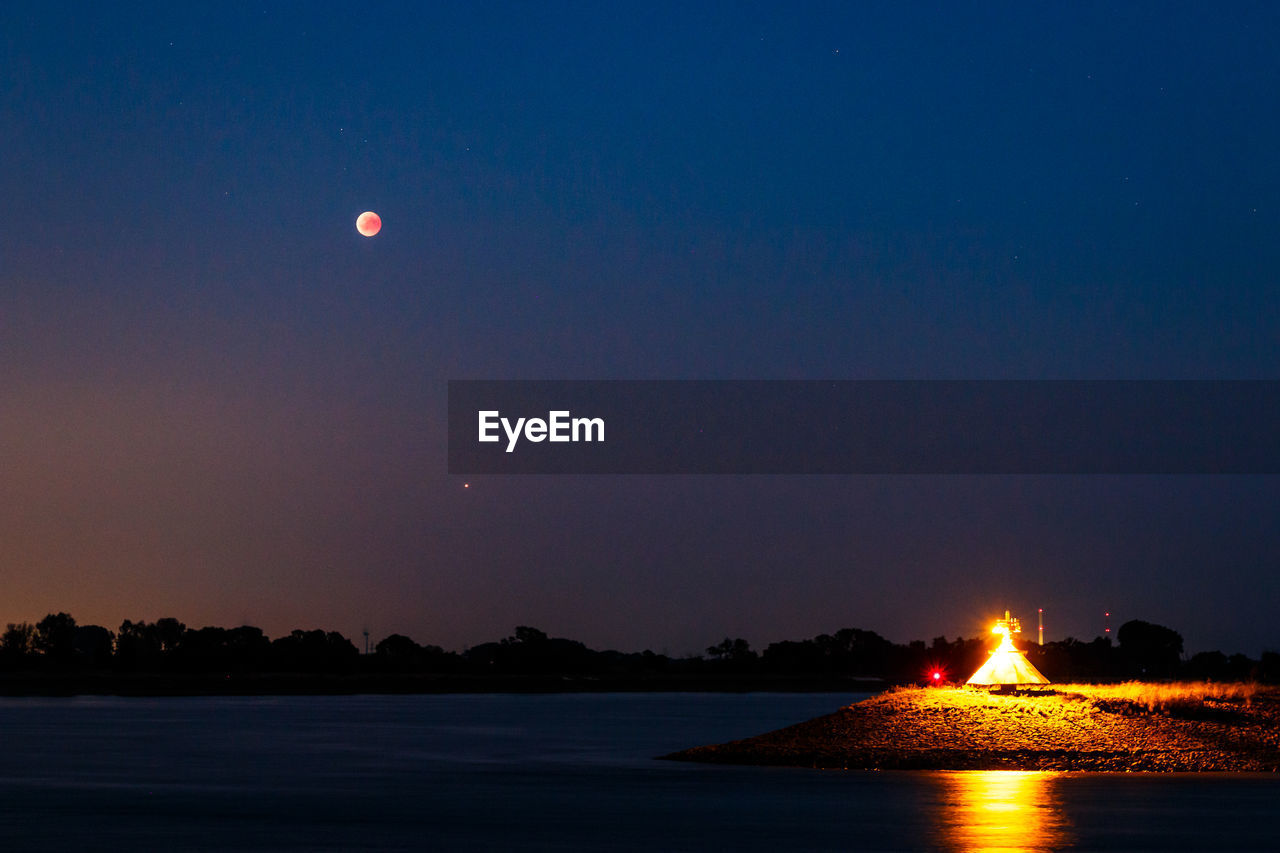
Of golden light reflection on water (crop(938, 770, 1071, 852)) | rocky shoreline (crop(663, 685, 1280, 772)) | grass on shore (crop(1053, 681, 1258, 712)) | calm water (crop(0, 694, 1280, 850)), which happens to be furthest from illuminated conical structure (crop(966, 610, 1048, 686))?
golden light reflection on water (crop(938, 770, 1071, 852))

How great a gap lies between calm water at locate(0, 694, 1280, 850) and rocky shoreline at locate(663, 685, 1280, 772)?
2117mm

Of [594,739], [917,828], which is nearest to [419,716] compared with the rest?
[594,739]

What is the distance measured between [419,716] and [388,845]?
74.2 m

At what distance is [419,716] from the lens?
9981 cm

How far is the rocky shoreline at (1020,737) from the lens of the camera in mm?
45406

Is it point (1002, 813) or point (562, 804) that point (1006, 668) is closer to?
point (1002, 813)

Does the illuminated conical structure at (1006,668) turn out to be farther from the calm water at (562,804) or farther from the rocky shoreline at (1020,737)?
the calm water at (562,804)

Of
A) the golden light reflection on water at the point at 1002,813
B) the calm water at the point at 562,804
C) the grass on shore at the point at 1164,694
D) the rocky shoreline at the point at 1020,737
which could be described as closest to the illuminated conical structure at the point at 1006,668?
the grass on shore at the point at 1164,694

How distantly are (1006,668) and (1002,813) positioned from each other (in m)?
27.4

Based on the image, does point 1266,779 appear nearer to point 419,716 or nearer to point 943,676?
point 943,676

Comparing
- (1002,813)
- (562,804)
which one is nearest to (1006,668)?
(1002,813)

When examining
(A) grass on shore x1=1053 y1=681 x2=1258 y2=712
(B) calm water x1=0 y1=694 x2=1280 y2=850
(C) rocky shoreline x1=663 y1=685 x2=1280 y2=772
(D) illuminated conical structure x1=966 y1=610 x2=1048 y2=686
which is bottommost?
(B) calm water x1=0 y1=694 x2=1280 y2=850

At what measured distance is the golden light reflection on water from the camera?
26859 millimetres

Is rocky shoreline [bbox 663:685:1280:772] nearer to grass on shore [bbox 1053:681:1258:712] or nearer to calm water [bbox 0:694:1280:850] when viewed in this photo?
grass on shore [bbox 1053:681:1258:712]
